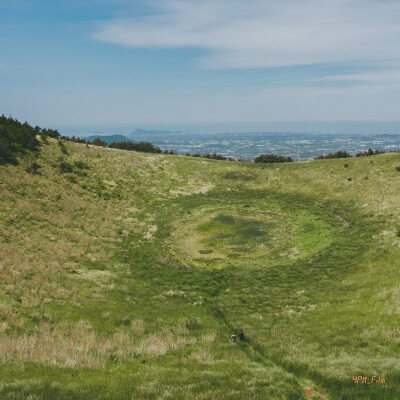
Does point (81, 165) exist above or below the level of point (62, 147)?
below

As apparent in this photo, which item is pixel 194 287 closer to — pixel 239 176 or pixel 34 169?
pixel 34 169

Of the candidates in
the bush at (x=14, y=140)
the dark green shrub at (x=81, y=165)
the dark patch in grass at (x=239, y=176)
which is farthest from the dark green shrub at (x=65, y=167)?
the dark patch in grass at (x=239, y=176)

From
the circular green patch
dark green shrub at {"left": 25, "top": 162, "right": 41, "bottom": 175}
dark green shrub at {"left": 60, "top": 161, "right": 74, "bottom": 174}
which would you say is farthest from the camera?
dark green shrub at {"left": 60, "top": 161, "right": 74, "bottom": 174}

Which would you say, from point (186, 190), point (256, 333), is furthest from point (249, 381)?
point (186, 190)

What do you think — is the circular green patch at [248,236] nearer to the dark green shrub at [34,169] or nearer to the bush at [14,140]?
the dark green shrub at [34,169]

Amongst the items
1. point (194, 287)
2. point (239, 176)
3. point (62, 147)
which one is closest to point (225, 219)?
point (194, 287)

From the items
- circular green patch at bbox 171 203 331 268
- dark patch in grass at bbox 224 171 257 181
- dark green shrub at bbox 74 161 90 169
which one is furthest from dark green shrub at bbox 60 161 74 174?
dark patch in grass at bbox 224 171 257 181

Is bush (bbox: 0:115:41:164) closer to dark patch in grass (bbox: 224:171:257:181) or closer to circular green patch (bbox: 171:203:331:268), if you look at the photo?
circular green patch (bbox: 171:203:331:268)

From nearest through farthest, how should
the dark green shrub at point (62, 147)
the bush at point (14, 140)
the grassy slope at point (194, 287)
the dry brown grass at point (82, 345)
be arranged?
the grassy slope at point (194, 287) < the dry brown grass at point (82, 345) < the bush at point (14, 140) < the dark green shrub at point (62, 147)
